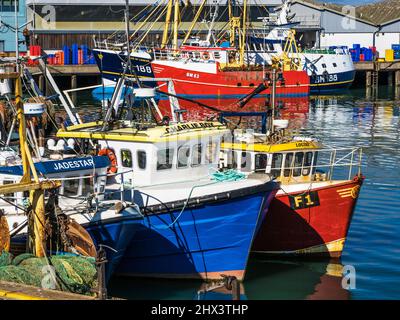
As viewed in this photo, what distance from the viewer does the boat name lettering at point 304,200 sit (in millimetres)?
20156

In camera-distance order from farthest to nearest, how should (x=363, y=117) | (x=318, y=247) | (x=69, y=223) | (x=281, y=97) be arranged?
(x=281, y=97), (x=363, y=117), (x=318, y=247), (x=69, y=223)

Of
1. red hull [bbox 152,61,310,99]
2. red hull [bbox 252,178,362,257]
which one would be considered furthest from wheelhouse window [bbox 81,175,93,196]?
red hull [bbox 152,61,310,99]

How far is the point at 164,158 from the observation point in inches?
737

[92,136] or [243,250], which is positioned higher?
[92,136]

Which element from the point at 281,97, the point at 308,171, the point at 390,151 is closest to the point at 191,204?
Result: the point at 308,171

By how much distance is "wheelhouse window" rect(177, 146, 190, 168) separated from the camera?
61.9 ft

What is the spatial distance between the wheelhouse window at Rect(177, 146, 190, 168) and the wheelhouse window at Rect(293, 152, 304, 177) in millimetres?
A: 2988

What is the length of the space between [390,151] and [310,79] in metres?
30.0

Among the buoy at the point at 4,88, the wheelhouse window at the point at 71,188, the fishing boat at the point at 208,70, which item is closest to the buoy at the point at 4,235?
the wheelhouse window at the point at 71,188

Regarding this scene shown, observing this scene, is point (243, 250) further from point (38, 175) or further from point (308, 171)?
point (38, 175)

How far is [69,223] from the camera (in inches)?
643

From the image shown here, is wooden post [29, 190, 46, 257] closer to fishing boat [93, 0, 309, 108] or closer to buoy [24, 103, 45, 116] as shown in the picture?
buoy [24, 103, 45, 116]

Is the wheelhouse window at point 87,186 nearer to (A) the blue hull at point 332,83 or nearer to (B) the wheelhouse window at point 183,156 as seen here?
(B) the wheelhouse window at point 183,156

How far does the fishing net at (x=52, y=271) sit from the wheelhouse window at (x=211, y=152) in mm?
4415
